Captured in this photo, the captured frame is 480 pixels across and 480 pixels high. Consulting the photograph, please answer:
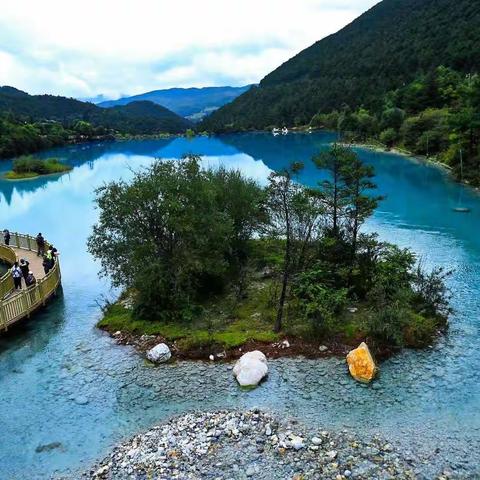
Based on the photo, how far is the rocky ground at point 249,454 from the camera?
1447 centimetres

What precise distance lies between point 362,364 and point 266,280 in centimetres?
1158

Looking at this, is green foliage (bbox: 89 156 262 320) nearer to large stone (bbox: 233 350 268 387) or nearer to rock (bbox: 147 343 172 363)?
rock (bbox: 147 343 172 363)

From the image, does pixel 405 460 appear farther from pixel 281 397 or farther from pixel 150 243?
pixel 150 243

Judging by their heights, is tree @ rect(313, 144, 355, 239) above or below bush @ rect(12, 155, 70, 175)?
above

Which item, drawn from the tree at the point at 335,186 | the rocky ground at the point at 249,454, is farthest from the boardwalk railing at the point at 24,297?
the tree at the point at 335,186

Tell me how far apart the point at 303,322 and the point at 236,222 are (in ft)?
34.4

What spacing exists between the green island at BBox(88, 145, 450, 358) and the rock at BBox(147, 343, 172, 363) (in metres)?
0.63

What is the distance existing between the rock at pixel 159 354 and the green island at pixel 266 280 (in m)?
0.63

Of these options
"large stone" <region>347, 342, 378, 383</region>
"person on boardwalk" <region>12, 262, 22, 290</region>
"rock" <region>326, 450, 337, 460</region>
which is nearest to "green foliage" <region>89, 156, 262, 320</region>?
"person on boardwalk" <region>12, 262, 22, 290</region>

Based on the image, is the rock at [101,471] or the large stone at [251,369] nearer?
the rock at [101,471]

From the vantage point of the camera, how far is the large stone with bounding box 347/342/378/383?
19516 millimetres

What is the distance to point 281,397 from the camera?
61.5ft

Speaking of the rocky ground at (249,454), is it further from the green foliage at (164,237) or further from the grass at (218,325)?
the green foliage at (164,237)

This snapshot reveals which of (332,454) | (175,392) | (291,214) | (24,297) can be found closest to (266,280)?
(291,214)
